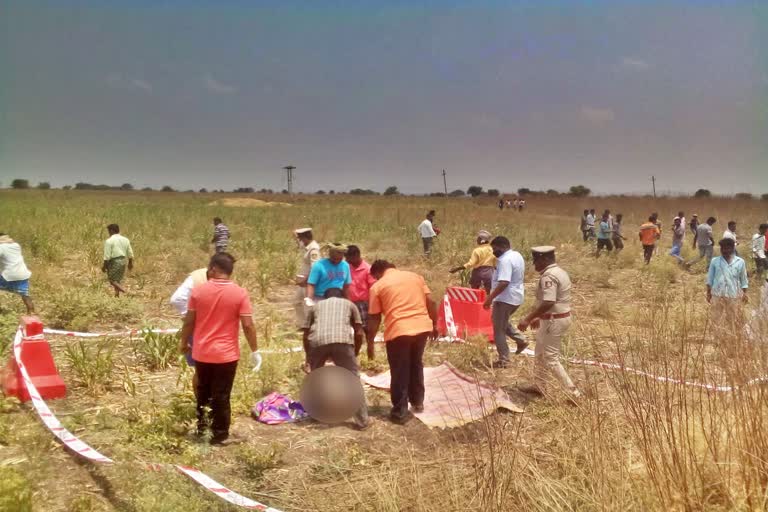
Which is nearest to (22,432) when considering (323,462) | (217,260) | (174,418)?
(174,418)

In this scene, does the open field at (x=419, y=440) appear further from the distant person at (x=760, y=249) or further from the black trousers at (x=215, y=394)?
the distant person at (x=760, y=249)

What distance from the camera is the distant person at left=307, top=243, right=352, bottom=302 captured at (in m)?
6.84

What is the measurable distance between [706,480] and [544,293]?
2937mm

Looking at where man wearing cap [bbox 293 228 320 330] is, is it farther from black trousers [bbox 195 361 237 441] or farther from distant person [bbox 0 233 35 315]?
distant person [bbox 0 233 35 315]

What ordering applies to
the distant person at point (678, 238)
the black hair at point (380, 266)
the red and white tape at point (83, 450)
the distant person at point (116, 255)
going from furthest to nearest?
the distant person at point (678, 238) → the distant person at point (116, 255) → the black hair at point (380, 266) → the red and white tape at point (83, 450)

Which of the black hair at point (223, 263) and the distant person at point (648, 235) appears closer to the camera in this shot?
the black hair at point (223, 263)

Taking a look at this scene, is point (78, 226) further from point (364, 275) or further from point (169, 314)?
point (364, 275)

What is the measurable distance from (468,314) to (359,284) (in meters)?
2.21

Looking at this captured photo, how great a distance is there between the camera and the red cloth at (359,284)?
24.1 ft

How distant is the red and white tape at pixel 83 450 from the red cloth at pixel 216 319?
2.87 ft

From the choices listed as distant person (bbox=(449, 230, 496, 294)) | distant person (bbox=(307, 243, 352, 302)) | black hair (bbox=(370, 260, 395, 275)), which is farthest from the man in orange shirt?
distant person (bbox=(449, 230, 496, 294))

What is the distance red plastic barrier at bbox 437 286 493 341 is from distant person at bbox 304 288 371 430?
3119 millimetres

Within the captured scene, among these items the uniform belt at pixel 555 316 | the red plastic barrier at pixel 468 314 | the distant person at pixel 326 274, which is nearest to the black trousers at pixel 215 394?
the distant person at pixel 326 274

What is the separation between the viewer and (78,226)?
66.2 ft
